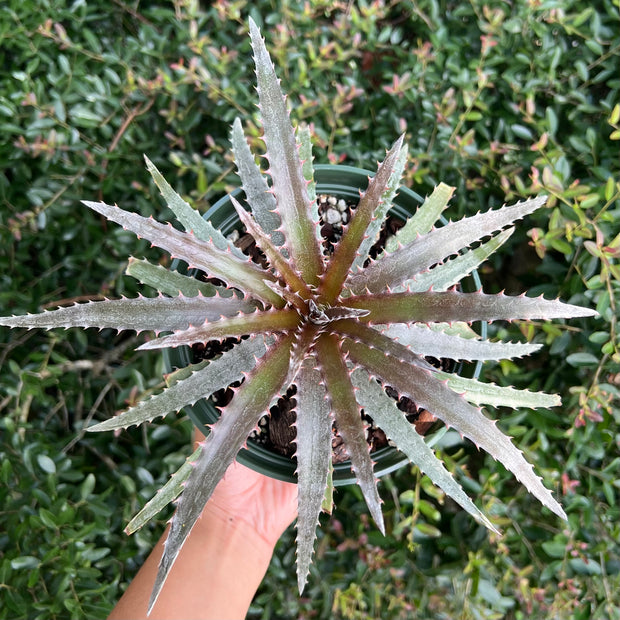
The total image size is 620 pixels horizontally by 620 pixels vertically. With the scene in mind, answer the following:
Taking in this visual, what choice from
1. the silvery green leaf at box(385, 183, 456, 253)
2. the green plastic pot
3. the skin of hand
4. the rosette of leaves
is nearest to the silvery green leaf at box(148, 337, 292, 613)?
the rosette of leaves

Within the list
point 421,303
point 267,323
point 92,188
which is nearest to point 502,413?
point 421,303

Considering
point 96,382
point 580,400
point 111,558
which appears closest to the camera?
point 580,400

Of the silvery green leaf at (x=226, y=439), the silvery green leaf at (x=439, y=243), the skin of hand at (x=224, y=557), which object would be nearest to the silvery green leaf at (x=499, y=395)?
the silvery green leaf at (x=439, y=243)

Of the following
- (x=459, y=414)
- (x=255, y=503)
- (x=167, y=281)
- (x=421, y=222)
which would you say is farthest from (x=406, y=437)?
(x=255, y=503)

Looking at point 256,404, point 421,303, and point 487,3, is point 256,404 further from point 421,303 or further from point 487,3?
point 487,3

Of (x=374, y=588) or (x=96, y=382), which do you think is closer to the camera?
(x=374, y=588)

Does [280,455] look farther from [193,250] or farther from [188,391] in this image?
[193,250]

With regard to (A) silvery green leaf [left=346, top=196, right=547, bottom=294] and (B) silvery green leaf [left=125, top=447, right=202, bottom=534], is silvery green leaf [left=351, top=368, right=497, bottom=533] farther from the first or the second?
(B) silvery green leaf [left=125, top=447, right=202, bottom=534]
